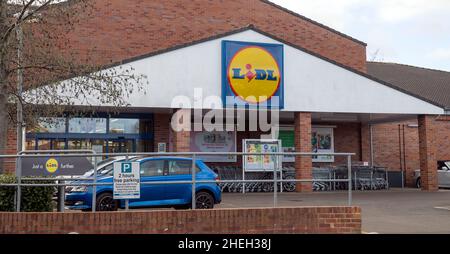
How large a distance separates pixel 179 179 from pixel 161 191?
0.73m

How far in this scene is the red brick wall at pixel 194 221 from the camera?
9414 millimetres

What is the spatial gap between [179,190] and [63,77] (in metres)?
3.72

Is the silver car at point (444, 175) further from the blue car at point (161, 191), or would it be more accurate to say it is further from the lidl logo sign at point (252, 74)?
the blue car at point (161, 191)

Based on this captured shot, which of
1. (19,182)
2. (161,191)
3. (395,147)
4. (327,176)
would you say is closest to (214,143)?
(327,176)

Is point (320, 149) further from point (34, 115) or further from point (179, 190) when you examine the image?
point (34, 115)

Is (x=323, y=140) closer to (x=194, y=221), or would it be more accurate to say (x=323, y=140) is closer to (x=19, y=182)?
(x=194, y=221)

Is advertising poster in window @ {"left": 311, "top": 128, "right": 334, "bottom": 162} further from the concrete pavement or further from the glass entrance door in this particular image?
the glass entrance door

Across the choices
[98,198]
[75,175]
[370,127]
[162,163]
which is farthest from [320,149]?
[75,175]

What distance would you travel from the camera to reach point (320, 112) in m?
22.0

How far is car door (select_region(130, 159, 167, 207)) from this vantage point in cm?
1253

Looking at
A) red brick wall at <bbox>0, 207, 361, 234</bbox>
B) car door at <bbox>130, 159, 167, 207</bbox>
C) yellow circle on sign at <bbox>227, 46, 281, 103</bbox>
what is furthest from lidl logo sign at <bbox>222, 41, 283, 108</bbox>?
red brick wall at <bbox>0, 207, 361, 234</bbox>

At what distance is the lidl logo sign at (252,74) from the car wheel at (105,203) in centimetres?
866

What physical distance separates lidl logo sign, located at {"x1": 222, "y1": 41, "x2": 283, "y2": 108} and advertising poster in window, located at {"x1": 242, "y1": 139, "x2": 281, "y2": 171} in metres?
2.50

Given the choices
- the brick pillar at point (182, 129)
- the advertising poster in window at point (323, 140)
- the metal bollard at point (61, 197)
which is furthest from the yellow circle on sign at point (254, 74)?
the metal bollard at point (61, 197)
